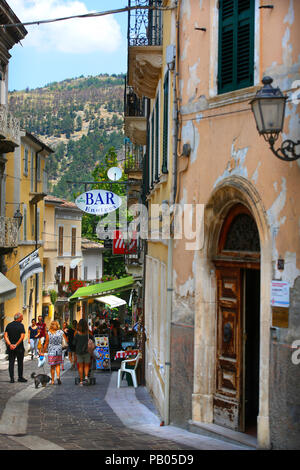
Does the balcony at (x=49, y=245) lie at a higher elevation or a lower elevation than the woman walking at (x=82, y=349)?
higher

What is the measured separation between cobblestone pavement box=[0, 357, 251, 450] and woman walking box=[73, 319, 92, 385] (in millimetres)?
420

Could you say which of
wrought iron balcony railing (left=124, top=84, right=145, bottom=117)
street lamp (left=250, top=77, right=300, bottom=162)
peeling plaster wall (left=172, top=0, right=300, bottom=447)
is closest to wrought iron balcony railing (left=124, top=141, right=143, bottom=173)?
wrought iron balcony railing (left=124, top=84, right=145, bottom=117)

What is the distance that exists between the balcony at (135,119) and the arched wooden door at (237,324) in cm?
1188

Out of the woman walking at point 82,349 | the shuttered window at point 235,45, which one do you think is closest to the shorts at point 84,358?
the woman walking at point 82,349

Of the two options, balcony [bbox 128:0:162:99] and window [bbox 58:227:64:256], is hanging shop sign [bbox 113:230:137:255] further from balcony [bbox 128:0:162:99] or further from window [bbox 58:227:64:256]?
window [bbox 58:227:64:256]

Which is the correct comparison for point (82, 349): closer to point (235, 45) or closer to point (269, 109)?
point (235, 45)

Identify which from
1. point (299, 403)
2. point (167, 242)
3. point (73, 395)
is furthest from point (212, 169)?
point (73, 395)

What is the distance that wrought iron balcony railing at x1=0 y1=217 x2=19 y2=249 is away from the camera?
25.4 metres

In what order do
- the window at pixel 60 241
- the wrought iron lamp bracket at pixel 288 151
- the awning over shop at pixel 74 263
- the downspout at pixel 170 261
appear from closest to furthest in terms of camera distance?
1. the wrought iron lamp bracket at pixel 288 151
2. the downspout at pixel 170 261
3. the window at pixel 60 241
4. the awning over shop at pixel 74 263

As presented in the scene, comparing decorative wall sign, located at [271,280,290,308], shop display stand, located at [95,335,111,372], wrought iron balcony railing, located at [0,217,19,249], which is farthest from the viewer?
wrought iron balcony railing, located at [0,217,19,249]

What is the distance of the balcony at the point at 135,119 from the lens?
20875 millimetres

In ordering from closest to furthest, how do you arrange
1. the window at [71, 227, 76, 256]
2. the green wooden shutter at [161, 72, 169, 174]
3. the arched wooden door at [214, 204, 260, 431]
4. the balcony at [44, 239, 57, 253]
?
the arched wooden door at [214, 204, 260, 431] < the green wooden shutter at [161, 72, 169, 174] < the balcony at [44, 239, 57, 253] < the window at [71, 227, 76, 256]

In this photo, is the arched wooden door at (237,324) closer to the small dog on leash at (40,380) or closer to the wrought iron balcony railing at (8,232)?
the small dog on leash at (40,380)

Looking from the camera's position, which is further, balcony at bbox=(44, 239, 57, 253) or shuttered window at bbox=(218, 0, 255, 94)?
balcony at bbox=(44, 239, 57, 253)
